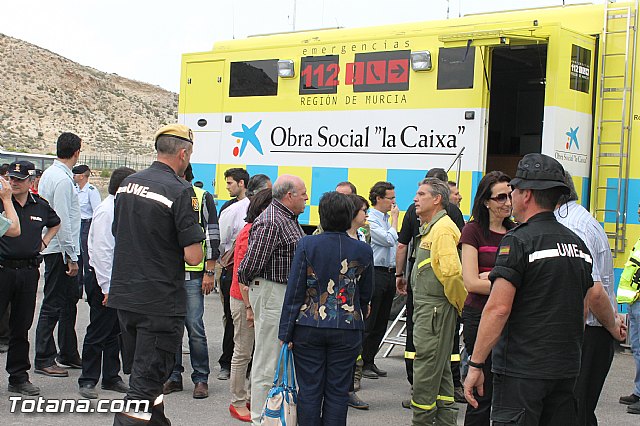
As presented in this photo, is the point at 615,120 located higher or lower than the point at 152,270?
higher

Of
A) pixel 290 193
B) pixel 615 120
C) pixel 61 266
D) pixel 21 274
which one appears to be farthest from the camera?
pixel 615 120

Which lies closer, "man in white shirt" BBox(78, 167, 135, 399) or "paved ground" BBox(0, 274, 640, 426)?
"paved ground" BBox(0, 274, 640, 426)

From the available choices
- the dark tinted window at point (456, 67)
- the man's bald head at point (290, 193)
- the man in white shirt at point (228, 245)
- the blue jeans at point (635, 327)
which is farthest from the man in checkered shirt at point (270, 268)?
the dark tinted window at point (456, 67)

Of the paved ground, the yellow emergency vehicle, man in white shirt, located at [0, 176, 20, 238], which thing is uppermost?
the yellow emergency vehicle

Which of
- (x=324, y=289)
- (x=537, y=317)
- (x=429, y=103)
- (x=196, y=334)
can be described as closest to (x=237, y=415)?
(x=196, y=334)

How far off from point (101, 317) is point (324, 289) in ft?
8.88

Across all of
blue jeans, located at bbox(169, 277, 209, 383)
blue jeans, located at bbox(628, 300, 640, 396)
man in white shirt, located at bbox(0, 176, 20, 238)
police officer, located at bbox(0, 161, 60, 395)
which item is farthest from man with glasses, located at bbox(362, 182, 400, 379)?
man in white shirt, located at bbox(0, 176, 20, 238)

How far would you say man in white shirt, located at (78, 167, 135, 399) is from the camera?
22.6 feet

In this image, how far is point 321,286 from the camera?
532 cm

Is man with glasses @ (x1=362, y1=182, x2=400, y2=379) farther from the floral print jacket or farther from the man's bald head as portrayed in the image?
the floral print jacket

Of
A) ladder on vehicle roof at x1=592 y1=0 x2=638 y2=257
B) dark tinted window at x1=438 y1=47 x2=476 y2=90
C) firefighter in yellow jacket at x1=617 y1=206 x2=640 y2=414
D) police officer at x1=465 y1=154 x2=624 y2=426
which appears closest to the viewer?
police officer at x1=465 y1=154 x2=624 y2=426

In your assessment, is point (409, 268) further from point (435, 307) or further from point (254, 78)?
point (254, 78)

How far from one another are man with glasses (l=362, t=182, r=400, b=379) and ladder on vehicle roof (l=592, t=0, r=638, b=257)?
2.81 meters

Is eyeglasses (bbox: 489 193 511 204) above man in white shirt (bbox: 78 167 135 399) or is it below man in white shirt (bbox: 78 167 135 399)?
above
